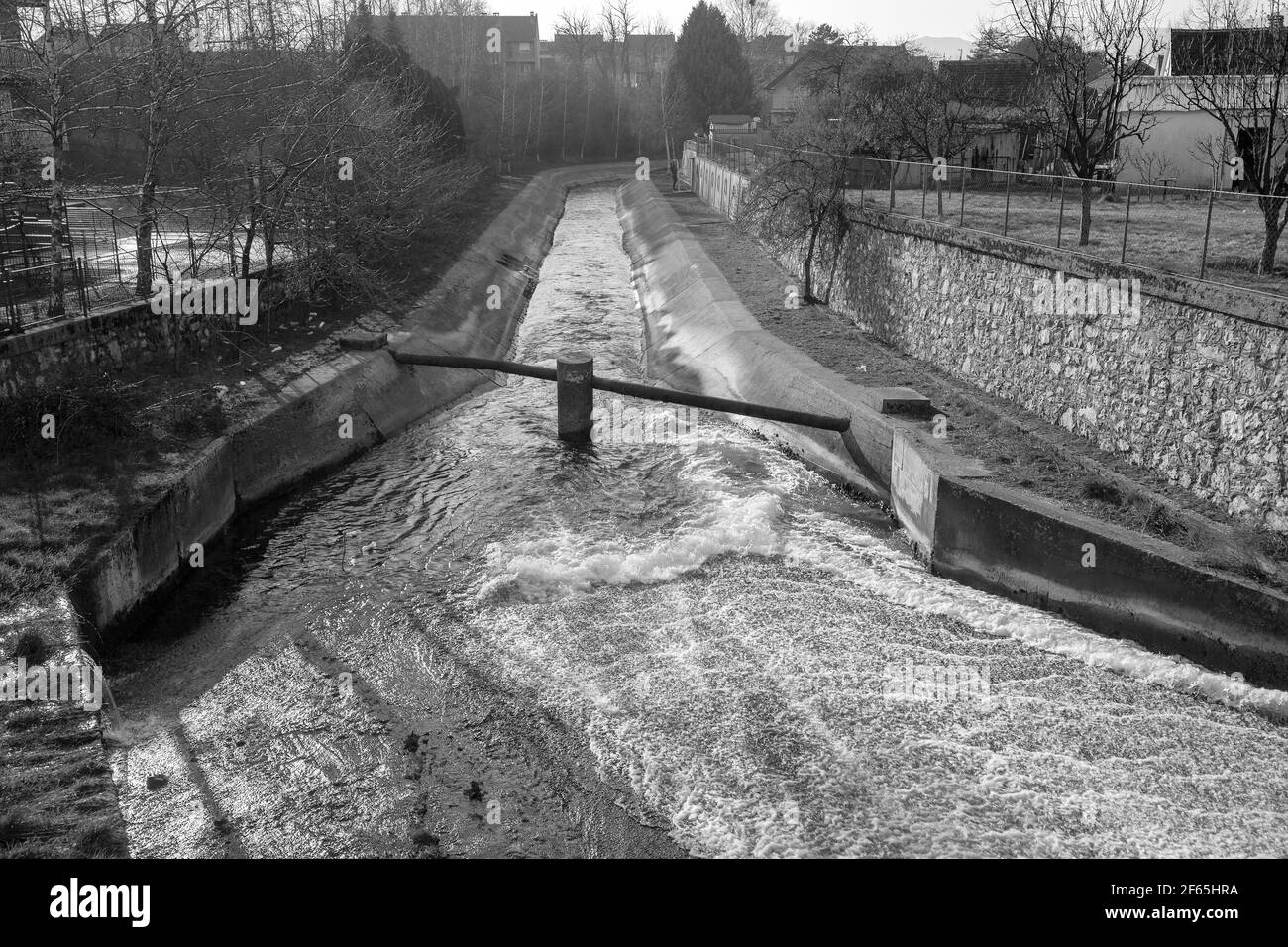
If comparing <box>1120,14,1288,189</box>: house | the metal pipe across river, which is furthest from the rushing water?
<box>1120,14,1288,189</box>: house

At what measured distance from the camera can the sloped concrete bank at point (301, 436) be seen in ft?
42.5

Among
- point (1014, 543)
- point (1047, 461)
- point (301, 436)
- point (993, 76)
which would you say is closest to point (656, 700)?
point (1014, 543)

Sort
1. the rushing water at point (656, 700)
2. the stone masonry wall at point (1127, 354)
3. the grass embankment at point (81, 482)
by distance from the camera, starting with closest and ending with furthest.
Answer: the grass embankment at point (81, 482) < the rushing water at point (656, 700) < the stone masonry wall at point (1127, 354)

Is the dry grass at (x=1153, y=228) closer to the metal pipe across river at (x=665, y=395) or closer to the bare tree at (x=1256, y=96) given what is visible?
the bare tree at (x=1256, y=96)

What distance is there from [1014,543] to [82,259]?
51.4 ft

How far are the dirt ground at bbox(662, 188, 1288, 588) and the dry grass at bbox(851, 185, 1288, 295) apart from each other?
292 centimetres

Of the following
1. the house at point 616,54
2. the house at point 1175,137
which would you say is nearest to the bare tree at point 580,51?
the house at point 616,54

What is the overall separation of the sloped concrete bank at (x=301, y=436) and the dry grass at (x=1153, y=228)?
11667 millimetres

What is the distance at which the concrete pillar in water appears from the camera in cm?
2053

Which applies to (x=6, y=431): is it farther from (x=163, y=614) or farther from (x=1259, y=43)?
(x=1259, y=43)

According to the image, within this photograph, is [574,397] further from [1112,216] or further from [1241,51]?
[1241,51]
